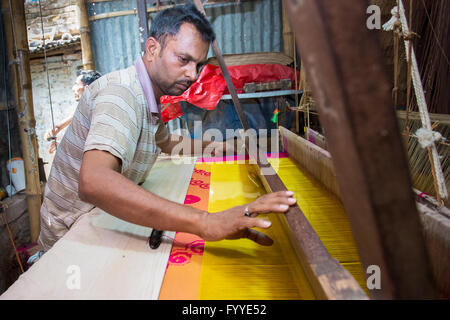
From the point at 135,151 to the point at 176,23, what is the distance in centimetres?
70

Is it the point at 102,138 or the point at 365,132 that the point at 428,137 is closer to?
the point at 365,132

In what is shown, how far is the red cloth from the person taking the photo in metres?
4.61

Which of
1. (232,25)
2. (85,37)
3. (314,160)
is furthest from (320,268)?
(85,37)

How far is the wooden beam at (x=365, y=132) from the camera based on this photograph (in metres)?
0.33

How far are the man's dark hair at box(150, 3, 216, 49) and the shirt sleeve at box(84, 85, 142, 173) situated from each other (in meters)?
0.41

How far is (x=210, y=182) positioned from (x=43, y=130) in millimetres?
6716

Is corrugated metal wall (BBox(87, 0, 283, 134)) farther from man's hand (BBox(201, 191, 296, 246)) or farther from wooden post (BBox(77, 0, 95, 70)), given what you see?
man's hand (BBox(201, 191, 296, 246))

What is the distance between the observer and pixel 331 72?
13.4 inches

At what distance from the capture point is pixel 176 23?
1400 millimetres

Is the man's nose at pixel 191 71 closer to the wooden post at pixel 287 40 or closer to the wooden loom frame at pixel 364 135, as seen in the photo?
the wooden loom frame at pixel 364 135

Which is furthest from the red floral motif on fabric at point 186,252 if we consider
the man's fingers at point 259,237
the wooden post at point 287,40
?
the wooden post at point 287,40

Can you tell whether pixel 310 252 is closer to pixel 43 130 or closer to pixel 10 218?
pixel 10 218

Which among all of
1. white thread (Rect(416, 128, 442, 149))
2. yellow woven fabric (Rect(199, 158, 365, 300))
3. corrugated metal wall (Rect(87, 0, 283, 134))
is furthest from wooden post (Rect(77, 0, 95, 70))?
white thread (Rect(416, 128, 442, 149))
